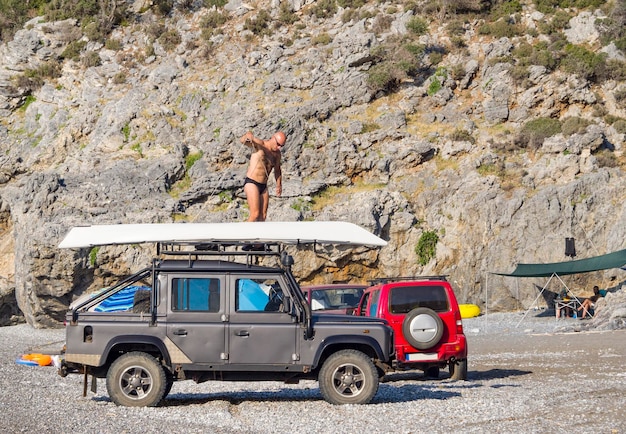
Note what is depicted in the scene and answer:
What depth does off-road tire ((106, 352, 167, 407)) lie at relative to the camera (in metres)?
10.0

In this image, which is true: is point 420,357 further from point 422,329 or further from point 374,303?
point 374,303

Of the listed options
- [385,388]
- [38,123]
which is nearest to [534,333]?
[385,388]

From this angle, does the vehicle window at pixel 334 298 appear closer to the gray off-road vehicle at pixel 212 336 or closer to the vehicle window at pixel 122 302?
the gray off-road vehicle at pixel 212 336

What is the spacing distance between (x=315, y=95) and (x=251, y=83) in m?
3.33

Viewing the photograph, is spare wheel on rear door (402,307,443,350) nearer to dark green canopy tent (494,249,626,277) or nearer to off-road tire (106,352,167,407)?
off-road tire (106,352,167,407)

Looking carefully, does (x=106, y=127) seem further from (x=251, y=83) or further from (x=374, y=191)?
(x=374, y=191)

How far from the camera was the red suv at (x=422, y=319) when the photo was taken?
39.3 feet

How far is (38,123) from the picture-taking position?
3778 centimetres

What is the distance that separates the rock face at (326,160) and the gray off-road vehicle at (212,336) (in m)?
17.8

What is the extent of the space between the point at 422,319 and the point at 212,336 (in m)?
3.44

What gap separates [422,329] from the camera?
39.3 feet

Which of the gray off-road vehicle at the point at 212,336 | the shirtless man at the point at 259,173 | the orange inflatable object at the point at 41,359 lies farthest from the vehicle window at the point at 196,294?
the orange inflatable object at the point at 41,359

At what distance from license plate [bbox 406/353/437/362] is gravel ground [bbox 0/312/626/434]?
1.56ft

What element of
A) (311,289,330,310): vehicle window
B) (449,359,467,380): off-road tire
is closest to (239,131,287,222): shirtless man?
(311,289,330,310): vehicle window
